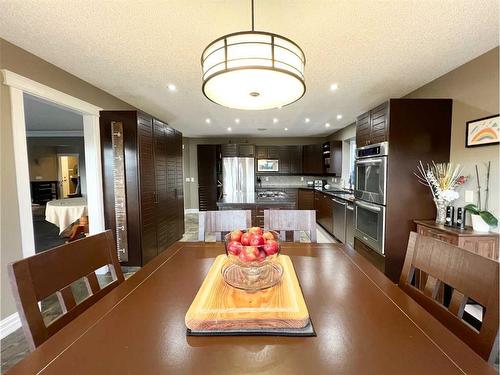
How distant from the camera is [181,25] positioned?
1779mm

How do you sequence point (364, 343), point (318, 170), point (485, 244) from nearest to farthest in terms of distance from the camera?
1. point (364, 343)
2. point (485, 244)
3. point (318, 170)

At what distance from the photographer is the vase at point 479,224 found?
2085mm

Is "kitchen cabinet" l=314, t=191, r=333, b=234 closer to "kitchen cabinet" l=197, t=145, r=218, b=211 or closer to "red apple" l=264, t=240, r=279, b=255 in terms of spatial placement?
"kitchen cabinet" l=197, t=145, r=218, b=211

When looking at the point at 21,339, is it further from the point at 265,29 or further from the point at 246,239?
the point at 265,29

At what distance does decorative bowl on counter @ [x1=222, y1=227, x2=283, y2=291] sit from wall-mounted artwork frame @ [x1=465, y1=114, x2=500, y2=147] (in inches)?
92.8

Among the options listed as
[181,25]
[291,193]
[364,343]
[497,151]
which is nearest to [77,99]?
[181,25]

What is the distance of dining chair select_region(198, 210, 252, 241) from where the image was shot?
1.94 metres

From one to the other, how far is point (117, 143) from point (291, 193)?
4.78m

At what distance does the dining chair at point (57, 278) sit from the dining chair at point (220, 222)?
743 millimetres

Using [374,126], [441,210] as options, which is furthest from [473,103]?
[441,210]

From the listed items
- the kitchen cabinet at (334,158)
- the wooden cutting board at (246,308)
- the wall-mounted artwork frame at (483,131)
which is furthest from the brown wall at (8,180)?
the kitchen cabinet at (334,158)

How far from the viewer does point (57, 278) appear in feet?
3.05

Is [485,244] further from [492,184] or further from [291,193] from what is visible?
[291,193]

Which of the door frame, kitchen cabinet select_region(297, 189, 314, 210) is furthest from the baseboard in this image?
kitchen cabinet select_region(297, 189, 314, 210)
